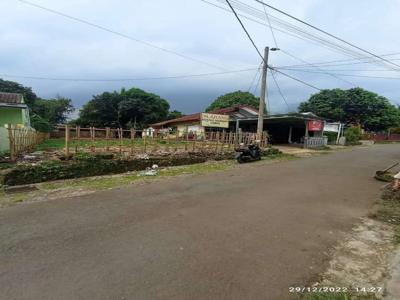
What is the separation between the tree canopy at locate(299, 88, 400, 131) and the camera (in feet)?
156

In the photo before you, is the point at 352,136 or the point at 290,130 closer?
the point at 290,130

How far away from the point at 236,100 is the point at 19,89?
33859 mm

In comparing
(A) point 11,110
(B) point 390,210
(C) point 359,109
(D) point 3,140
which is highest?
(C) point 359,109

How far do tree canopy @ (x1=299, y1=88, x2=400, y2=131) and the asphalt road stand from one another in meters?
44.3

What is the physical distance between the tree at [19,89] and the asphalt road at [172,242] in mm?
44011

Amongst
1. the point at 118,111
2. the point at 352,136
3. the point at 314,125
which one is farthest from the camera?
the point at 118,111

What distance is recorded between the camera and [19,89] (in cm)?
4419

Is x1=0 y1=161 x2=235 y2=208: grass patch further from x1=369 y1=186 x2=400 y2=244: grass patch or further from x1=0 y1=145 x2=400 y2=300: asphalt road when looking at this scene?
x1=369 y1=186 x2=400 y2=244: grass patch

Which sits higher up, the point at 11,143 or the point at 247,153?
the point at 11,143

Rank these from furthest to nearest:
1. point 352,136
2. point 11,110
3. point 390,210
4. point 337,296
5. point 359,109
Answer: point 359,109 → point 352,136 → point 11,110 → point 390,210 → point 337,296

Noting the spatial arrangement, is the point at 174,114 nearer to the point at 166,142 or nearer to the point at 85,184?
the point at 166,142
